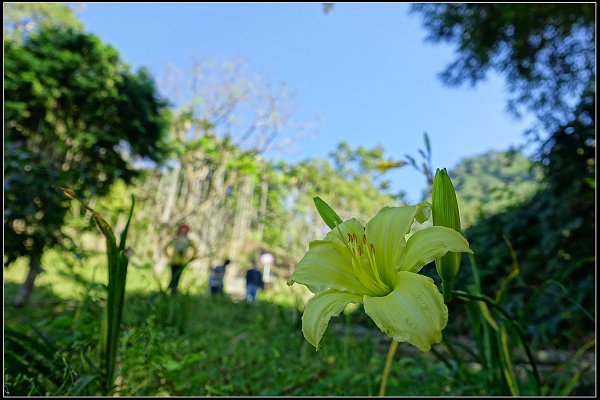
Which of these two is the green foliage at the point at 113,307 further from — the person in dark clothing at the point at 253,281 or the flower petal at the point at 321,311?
the person in dark clothing at the point at 253,281

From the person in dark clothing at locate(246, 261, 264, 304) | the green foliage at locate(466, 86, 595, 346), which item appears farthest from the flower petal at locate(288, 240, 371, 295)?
the person in dark clothing at locate(246, 261, 264, 304)

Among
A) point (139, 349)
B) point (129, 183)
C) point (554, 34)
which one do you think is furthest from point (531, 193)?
point (129, 183)

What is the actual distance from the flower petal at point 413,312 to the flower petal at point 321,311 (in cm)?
3

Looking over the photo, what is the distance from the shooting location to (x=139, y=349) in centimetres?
97

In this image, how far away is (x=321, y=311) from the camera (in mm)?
356

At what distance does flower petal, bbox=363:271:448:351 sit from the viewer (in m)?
0.29

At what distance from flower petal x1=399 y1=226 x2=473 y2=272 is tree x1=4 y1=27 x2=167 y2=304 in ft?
8.77

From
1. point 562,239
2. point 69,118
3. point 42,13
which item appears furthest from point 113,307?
point 42,13

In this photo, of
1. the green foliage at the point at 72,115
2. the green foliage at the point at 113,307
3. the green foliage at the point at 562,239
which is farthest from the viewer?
the green foliage at the point at 72,115

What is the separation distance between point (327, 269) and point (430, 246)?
0.35 ft

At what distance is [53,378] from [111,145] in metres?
3.42

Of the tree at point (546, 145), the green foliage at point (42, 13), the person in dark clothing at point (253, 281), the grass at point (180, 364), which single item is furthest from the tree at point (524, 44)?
the green foliage at point (42, 13)

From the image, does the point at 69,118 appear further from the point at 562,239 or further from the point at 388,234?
the point at 562,239

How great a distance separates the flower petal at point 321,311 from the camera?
0.35m
